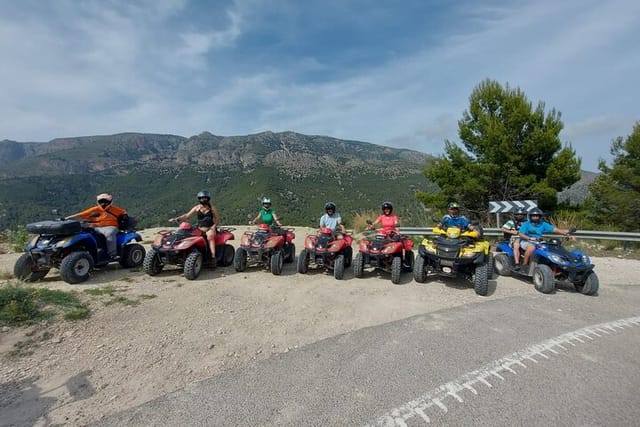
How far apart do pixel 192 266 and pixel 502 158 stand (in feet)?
46.5

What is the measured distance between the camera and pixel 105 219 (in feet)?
22.5

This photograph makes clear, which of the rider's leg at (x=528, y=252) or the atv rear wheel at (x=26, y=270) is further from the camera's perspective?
the rider's leg at (x=528, y=252)

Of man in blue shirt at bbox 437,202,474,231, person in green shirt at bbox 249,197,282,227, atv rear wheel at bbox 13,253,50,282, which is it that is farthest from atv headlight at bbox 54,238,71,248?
man in blue shirt at bbox 437,202,474,231

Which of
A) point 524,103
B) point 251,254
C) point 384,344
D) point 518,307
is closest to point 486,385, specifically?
point 384,344

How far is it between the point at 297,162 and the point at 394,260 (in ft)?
423

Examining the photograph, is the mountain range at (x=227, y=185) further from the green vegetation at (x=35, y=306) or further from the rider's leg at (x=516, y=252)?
the green vegetation at (x=35, y=306)

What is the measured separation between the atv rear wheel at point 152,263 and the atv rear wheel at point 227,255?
133 cm

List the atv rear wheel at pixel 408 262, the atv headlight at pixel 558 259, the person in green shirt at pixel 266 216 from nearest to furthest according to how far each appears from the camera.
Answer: the atv headlight at pixel 558 259, the atv rear wheel at pixel 408 262, the person in green shirt at pixel 266 216

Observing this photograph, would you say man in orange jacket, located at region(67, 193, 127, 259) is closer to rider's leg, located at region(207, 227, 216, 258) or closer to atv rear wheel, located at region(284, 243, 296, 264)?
rider's leg, located at region(207, 227, 216, 258)

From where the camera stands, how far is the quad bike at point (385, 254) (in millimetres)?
6492

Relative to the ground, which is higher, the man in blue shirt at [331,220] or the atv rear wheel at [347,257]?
the man in blue shirt at [331,220]

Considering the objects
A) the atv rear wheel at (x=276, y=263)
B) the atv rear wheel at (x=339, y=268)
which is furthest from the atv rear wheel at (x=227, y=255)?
the atv rear wheel at (x=339, y=268)

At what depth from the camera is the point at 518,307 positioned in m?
4.95

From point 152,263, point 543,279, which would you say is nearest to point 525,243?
point 543,279
